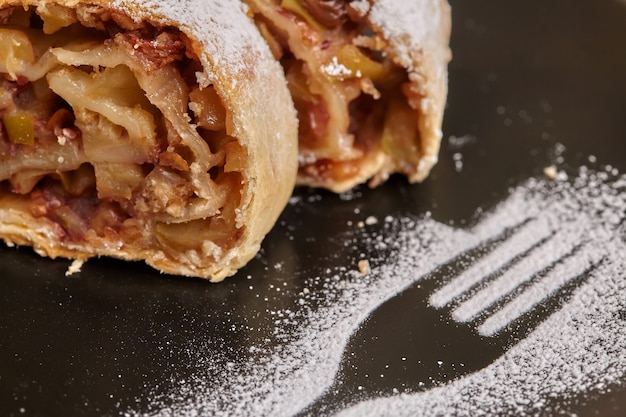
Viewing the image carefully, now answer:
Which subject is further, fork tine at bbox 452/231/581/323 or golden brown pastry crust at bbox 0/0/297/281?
fork tine at bbox 452/231/581/323

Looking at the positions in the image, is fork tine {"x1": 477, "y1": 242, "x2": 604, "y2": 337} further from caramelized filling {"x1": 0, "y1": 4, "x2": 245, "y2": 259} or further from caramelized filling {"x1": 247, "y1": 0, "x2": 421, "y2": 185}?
caramelized filling {"x1": 0, "y1": 4, "x2": 245, "y2": 259}

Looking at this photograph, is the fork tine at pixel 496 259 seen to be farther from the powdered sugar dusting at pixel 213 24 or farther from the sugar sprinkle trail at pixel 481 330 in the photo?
the powdered sugar dusting at pixel 213 24

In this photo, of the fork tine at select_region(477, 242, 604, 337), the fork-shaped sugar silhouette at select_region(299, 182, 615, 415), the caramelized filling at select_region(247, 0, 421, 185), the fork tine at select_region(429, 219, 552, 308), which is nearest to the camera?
the fork-shaped sugar silhouette at select_region(299, 182, 615, 415)

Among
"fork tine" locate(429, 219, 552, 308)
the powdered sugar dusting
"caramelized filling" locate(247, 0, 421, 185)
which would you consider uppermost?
the powdered sugar dusting

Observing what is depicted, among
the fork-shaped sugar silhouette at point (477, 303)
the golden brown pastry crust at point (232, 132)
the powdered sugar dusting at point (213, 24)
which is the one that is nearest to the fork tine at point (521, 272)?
the fork-shaped sugar silhouette at point (477, 303)

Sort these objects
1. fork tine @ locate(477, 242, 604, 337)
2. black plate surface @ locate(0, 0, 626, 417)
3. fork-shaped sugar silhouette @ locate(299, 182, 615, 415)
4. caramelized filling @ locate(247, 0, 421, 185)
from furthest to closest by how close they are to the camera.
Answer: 1. caramelized filling @ locate(247, 0, 421, 185)
2. fork tine @ locate(477, 242, 604, 337)
3. fork-shaped sugar silhouette @ locate(299, 182, 615, 415)
4. black plate surface @ locate(0, 0, 626, 417)

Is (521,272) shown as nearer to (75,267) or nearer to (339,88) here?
(339,88)

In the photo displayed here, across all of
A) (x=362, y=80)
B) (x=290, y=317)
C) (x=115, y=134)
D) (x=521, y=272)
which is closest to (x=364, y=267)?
(x=290, y=317)

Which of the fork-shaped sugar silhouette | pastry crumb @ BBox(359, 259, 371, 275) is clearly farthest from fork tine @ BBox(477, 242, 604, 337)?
pastry crumb @ BBox(359, 259, 371, 275)
